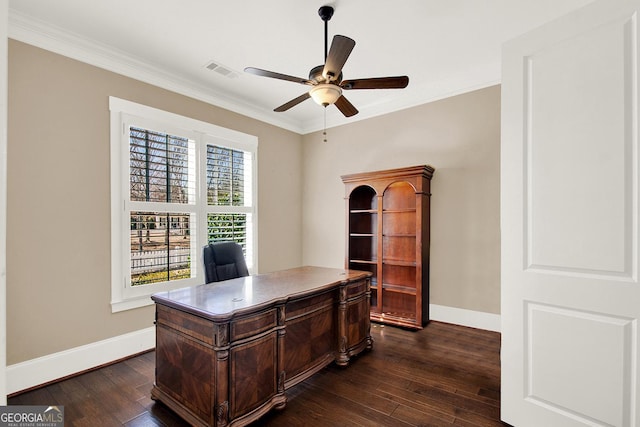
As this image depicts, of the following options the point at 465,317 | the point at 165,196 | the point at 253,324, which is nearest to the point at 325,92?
the point at 253,324

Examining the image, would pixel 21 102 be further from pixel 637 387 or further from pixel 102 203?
pixel 637 387

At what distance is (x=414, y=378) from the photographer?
2490 mm

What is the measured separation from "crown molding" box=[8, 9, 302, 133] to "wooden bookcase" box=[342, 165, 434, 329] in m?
2.12

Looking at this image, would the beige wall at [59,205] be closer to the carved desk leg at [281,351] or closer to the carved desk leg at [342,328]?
the carved desk leg at [281,351]

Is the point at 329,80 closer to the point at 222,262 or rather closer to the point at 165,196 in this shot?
the point at 222,262

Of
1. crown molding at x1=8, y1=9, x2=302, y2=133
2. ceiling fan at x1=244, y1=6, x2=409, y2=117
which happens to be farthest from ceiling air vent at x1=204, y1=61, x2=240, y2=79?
ceiling fan at x1=244, y1=6, x2=409, y2=117

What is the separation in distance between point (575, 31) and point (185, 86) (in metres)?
3.57

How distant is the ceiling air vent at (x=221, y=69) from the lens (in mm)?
3263

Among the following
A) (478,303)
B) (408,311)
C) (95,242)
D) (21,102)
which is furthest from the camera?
(408,311)

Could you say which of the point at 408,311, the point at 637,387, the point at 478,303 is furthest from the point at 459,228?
the point at 637,387

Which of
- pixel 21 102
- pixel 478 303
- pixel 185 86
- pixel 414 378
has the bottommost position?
pixel 414 378

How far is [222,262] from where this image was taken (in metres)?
2.91

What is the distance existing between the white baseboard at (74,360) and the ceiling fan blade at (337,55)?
10.1 ft

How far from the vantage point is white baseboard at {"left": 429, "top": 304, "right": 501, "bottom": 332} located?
3453mm
